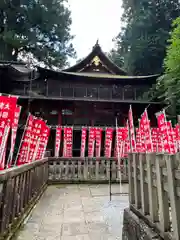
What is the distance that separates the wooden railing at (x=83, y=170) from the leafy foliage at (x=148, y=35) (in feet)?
63.5

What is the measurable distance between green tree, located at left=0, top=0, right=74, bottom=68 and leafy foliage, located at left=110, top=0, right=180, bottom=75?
32.1 ft

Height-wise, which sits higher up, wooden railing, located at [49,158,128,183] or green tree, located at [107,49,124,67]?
green tree, located at [107,49,124,67]

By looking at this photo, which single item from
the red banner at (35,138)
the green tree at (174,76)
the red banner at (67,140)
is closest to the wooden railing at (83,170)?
the red banner at (35,138)

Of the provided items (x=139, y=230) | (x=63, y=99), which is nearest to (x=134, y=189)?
(x=139, y=230)

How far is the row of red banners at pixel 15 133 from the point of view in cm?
399

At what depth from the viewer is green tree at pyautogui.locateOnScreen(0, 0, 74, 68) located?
24.8 metres

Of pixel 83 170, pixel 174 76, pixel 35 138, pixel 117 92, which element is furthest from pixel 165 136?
pixel 117 92

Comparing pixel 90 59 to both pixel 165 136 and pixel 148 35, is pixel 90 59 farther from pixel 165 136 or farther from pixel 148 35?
pixel 165 136

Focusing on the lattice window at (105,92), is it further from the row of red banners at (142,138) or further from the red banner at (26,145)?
the red banner at (26,145)

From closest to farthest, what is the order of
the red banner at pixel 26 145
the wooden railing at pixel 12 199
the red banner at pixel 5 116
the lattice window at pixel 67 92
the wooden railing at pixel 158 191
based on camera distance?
1. the wooden railing at pixel 158 191
2. the wooden railing at pixel 12 199
3. the red banner at pixel 5 116
4. the red banner at pixel 26 145
5. the lattice window at pixel 67 92

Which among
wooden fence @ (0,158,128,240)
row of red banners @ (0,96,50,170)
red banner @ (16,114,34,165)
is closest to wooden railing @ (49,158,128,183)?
wooden fence @ (0,158,128,240)

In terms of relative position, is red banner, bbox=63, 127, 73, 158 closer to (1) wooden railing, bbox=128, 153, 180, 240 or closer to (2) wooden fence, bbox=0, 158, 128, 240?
(2) wooden fence, bbox=0, 158, 128, 240

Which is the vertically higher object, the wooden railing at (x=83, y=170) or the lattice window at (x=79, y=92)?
the lattice window at (x=79, y=92)

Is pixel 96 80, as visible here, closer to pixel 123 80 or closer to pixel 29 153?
pixel 123 80
